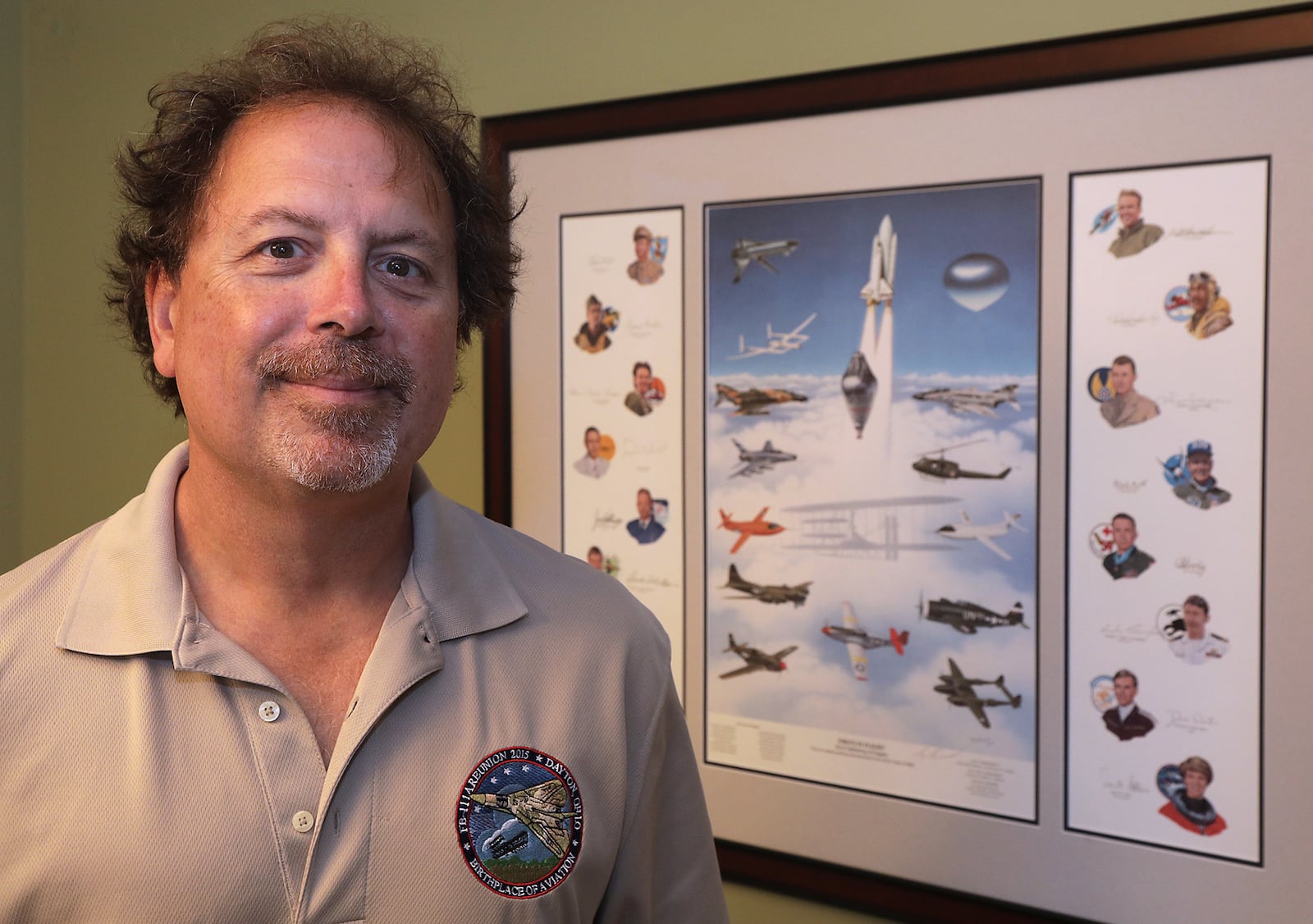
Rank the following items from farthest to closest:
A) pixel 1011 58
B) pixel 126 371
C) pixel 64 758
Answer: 1. pixel 126 371
2. pixel 1011 58
3. pixel 64 758

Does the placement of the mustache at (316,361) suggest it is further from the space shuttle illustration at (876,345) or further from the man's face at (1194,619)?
the man's face at (1194,619)

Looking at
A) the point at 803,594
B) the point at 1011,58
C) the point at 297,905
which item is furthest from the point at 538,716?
the point at 1011,58

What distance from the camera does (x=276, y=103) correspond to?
97 cm

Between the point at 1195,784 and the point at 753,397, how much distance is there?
665mm

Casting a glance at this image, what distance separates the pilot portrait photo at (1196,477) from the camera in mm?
1130

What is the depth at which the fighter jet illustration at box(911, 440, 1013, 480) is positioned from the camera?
1246 mm

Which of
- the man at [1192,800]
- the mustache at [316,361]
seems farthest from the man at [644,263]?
the man at [1192,800]

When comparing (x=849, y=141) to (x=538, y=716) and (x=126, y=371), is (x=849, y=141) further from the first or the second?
(x=126, y=371)

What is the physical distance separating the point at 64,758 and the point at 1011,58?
3.81ft

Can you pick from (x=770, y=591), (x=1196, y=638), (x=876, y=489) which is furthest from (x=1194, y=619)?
(x=770, y=591)

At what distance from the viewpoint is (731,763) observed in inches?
56.2

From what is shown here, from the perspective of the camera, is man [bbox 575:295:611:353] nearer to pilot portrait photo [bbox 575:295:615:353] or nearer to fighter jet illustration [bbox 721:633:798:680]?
pilot portrait photo [bbox 575:295:615:353]

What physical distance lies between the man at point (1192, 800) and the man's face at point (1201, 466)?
30cm

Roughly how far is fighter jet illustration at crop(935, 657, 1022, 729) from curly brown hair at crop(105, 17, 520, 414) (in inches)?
26.8
